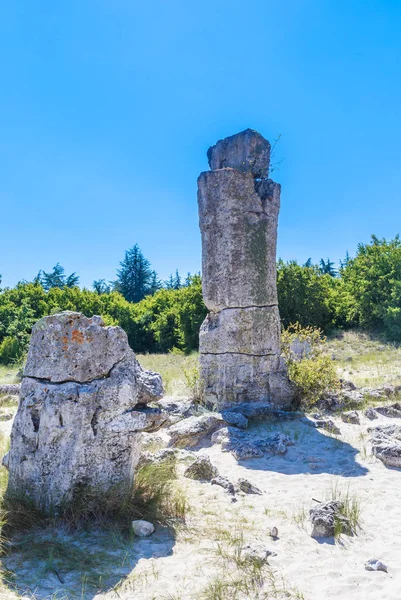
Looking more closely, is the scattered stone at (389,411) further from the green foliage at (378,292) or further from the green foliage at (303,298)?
the green foliage at (303,298)

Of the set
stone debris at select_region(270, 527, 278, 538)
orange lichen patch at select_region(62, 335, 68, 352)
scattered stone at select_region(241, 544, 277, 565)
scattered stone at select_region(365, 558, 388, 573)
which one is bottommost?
scattered stone at select_region(365, 558, 388, 573)

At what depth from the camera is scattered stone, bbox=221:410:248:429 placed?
643cm

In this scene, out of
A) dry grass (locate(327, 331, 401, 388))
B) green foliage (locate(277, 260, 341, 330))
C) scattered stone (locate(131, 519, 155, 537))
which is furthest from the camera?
green foliage (locate(277, 260, 341, 330))

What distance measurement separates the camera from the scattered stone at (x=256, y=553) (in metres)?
2.76

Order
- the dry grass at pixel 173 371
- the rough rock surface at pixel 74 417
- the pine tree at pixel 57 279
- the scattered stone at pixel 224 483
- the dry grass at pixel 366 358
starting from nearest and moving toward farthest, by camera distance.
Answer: the rough rock surface at pixel 74 417 → the scattered stone at pixel 224 483 → the dry grass at pixel 173 371 → the dry grass at pixel 366 358 → the pine tree at pixel 57 279

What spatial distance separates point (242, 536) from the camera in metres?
3.06

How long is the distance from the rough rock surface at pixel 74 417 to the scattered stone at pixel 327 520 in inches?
54.4

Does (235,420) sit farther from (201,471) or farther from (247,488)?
(247,488)

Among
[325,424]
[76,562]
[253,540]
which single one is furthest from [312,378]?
[76,562]

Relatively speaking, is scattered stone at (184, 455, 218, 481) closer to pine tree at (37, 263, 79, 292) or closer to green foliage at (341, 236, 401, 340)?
green foliage at (341, 236, 401, 340)

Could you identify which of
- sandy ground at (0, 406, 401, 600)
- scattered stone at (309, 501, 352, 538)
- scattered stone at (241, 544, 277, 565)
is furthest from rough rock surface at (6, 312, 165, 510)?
scattered stone at (309, 501, 352, 538)

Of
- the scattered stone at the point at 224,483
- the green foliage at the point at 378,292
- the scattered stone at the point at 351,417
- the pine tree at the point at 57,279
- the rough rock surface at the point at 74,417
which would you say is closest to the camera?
the rough rock surface at the point at 74,417

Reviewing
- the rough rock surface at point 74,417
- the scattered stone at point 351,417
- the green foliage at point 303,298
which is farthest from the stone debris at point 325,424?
the green foliage at point 303,298

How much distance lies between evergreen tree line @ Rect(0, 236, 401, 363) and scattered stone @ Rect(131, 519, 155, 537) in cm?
1252
